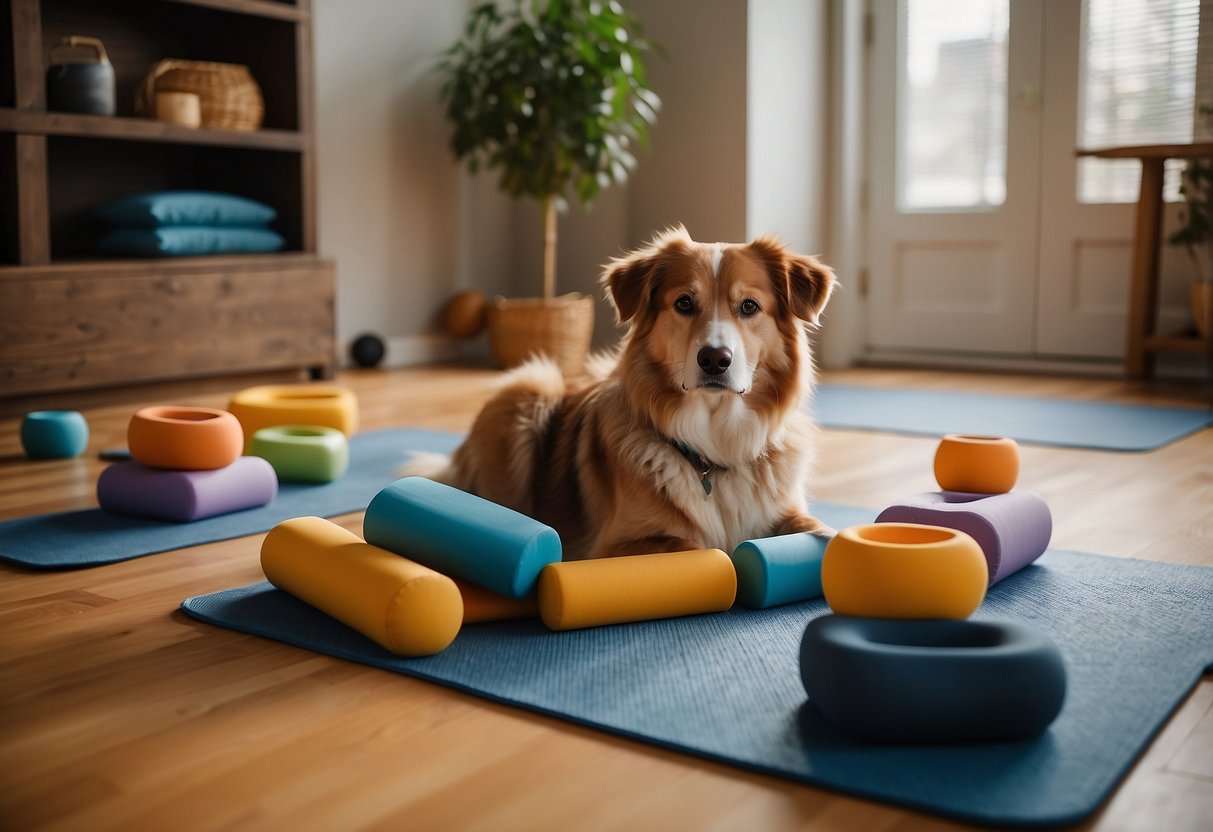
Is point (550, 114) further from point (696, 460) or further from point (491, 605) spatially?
point (491, 605)

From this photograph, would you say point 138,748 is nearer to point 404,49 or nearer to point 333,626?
point 333,626

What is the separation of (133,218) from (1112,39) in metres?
4.04

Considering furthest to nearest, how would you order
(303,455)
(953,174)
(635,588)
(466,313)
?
A: (466,313) → (953,174) → (303,455) → (635,588)

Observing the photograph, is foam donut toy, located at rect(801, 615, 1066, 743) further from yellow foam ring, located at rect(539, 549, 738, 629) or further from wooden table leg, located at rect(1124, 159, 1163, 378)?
wooden table leg, located at rect(1124, 159, 1163, 378)

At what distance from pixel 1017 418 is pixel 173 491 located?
2.82 m

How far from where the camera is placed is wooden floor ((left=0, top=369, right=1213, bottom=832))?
4.25ft

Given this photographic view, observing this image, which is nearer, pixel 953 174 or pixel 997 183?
pixel 997 183

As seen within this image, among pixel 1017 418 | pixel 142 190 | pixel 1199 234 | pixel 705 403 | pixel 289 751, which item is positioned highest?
pixel 142 190

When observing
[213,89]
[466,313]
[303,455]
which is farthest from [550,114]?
[303,455]

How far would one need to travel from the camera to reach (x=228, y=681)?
1.71 metres

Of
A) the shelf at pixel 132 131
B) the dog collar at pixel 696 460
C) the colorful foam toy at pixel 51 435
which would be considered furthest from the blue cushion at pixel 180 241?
the dog collar at pixel 696 460

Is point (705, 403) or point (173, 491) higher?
point (705, 403)

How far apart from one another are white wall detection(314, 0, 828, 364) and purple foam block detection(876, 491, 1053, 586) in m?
3.33

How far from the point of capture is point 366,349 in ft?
18.3
